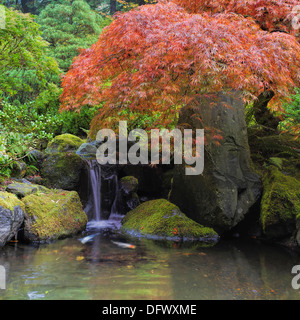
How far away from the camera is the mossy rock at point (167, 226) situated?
5.76 metres

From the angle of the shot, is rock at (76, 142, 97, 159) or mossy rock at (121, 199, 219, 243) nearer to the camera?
mossy rock at (121, 199, 219, 243)

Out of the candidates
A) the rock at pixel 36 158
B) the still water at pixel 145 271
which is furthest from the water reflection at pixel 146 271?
the rock at pixel 36 158

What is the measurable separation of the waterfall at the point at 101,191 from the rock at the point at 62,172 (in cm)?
34

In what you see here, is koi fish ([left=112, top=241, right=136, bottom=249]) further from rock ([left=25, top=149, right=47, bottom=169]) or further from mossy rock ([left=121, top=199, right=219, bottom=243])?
rock ([left=25, top=149, right=47, bottom=169])

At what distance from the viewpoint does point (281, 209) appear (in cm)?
548

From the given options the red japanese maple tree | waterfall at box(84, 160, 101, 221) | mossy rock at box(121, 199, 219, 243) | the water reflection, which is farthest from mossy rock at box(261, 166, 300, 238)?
waterfall at box(84, 160, 101, 221)

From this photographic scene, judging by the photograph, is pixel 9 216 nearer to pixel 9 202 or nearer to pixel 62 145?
pixel 9 202

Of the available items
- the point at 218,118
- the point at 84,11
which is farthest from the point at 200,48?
the point at 84,11

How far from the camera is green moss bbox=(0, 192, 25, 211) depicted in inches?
195

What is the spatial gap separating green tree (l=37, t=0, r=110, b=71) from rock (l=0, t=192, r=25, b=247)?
8.78m

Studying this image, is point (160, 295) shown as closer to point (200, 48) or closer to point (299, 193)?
point (200, 48)

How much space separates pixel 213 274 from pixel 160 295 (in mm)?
952

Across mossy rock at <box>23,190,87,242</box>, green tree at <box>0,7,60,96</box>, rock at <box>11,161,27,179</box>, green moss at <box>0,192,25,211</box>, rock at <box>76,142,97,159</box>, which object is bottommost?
mossy rock at <box>23,190,87,242</box>
